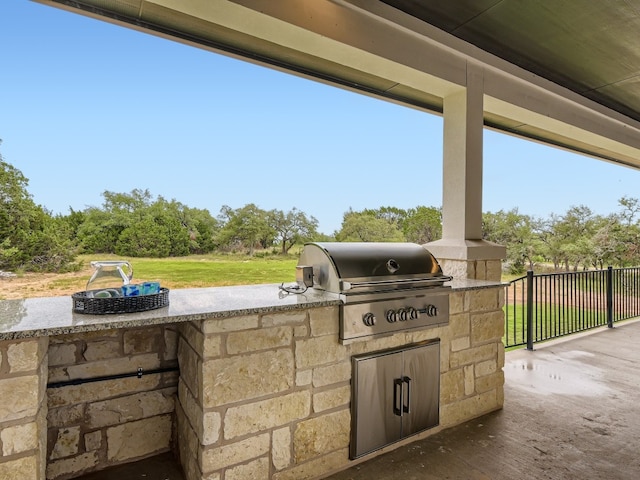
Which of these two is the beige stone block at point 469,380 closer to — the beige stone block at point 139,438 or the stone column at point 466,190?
the stone column at point 466,190

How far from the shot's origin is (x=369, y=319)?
1.93 meters

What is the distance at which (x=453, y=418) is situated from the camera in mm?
2369

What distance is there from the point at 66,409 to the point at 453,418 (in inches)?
90.8

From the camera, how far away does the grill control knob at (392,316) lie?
1994 mm

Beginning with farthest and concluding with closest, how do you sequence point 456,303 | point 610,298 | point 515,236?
point 610,298 < point 515,236 < point 456,303

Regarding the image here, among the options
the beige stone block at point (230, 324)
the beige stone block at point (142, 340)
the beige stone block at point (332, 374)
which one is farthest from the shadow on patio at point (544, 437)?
the beige stone block at point (142, 340)

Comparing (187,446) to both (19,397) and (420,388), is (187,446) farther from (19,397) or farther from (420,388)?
(420,388)

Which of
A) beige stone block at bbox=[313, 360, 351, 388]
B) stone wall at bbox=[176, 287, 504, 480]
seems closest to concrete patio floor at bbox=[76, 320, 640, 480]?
stone wall at bbox=[176, 287, 504, 480]

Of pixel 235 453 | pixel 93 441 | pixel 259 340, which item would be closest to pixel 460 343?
pixel 259 340

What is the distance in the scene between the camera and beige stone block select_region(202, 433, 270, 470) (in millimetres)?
1567

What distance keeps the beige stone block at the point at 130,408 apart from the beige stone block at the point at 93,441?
0.12 feet

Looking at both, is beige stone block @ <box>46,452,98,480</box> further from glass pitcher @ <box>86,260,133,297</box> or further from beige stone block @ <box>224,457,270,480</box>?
glass pitcher @ <box>86,260,133,297</box>

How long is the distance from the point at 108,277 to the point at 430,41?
2733 mm

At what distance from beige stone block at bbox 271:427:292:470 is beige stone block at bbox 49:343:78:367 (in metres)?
1.09
